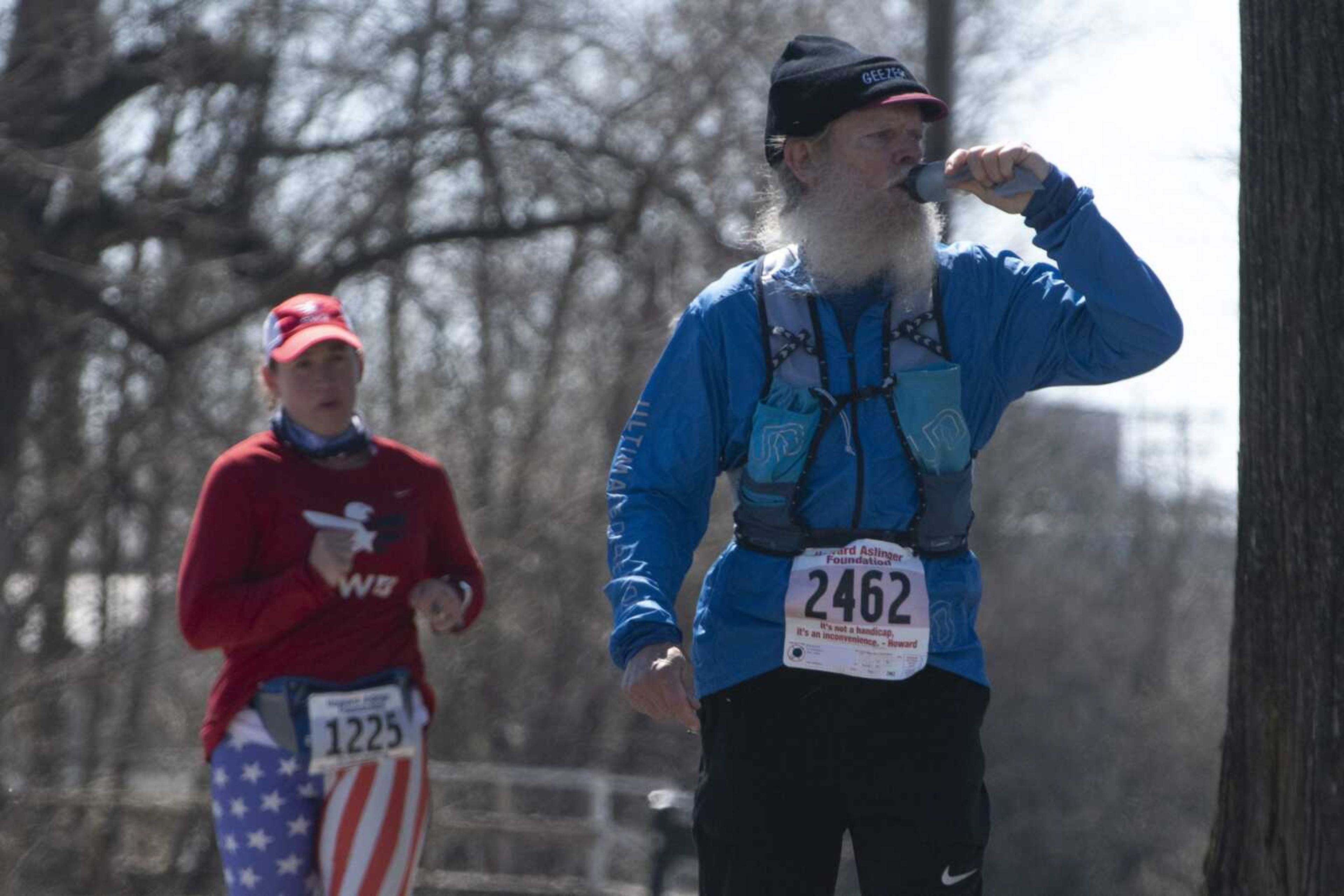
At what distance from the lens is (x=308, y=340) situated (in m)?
4.43

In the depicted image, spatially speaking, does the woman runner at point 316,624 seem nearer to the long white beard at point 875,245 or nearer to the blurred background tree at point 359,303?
the long white beard at point 875,245

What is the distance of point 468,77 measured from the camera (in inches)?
436

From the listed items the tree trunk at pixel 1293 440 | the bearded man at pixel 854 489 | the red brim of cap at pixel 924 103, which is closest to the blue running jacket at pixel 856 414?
the bearded man at pixel 854 489

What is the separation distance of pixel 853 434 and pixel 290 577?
5.60 feet

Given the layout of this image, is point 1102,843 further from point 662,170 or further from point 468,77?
point 468,77

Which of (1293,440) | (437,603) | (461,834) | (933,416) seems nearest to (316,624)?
(437,603)

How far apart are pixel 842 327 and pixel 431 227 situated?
847 cm

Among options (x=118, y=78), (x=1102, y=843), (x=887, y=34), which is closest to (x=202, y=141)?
(x=118, y=78)

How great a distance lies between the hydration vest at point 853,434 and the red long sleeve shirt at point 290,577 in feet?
4.88

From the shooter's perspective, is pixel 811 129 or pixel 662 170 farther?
pixel 662 170

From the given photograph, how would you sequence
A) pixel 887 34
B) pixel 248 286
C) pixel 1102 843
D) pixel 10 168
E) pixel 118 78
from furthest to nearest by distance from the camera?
pixel 1102 843 < pixel 887 34 < pixel 248 286 < pixel 118 78 < pixel 10 168

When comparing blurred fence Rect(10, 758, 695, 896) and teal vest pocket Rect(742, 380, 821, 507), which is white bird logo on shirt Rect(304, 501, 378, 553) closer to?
teal vest pocket Rect(742, 380, 821, 507)

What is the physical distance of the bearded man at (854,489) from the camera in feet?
9.87

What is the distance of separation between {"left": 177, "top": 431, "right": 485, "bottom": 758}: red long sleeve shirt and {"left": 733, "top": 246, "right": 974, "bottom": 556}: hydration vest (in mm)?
1488
